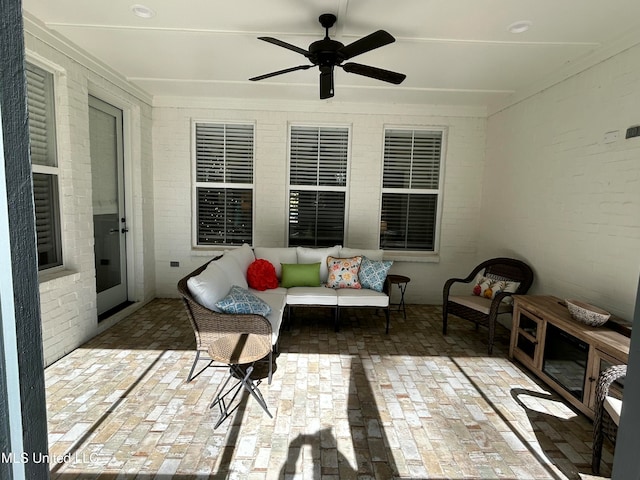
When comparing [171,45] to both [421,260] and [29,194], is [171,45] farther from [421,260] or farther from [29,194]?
[421,260]

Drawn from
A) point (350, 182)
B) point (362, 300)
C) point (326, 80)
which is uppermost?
point (326, 80)

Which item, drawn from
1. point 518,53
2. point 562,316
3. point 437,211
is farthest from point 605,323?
point 437,211

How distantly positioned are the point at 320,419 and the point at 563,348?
6.53 ft

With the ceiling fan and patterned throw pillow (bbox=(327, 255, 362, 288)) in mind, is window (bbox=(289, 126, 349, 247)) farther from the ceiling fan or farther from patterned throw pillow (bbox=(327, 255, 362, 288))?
the ceiling fan

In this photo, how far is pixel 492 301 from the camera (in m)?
3.44

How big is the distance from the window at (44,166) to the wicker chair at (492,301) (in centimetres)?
411

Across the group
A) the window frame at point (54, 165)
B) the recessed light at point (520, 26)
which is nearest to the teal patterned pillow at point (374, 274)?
the recessed light at point (520, 26)

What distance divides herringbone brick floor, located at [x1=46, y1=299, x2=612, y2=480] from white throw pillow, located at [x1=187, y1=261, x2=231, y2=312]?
0.69 metres

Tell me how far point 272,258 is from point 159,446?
254 centimetres

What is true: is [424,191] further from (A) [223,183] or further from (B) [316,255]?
(A) [223,183]

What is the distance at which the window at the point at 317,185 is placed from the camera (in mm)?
4996

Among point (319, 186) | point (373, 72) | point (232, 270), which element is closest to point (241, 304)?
point (232, 270)

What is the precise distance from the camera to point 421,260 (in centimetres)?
507

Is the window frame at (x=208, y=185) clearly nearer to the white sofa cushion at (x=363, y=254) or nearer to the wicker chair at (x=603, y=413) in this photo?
the white sofa cushion at (x=363, y=254)
